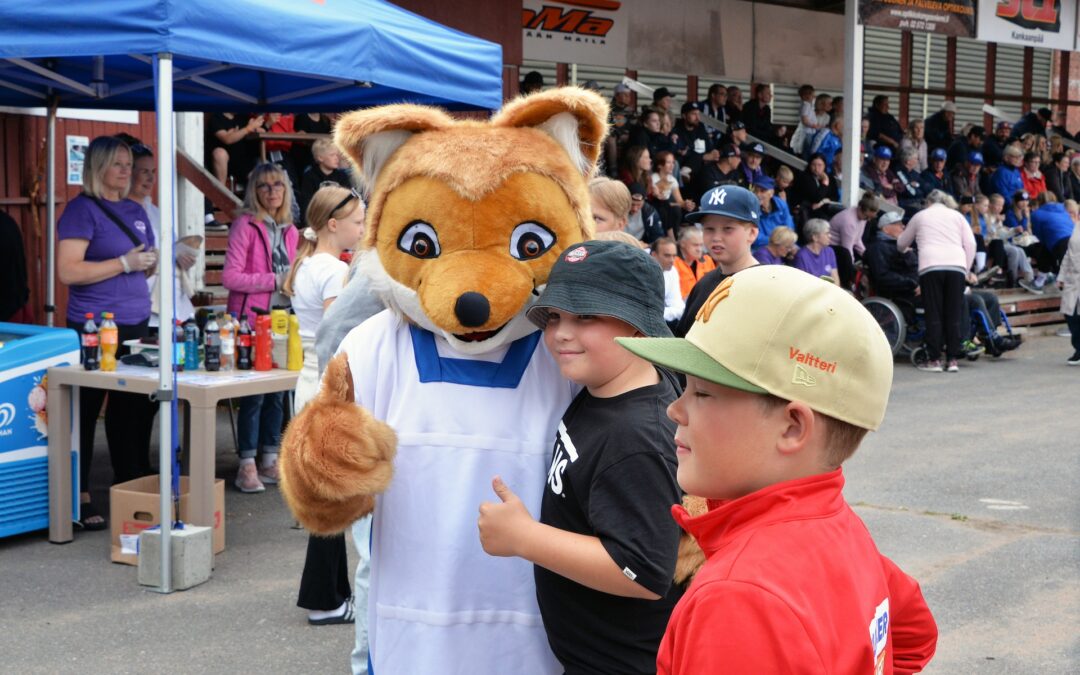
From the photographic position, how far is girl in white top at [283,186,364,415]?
5.39 meters

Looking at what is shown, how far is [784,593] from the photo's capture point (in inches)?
55.2

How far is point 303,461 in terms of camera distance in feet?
7.93

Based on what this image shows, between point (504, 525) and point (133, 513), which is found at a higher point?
point (504, 525)

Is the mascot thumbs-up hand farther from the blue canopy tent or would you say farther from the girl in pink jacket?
the girl in pink jacket

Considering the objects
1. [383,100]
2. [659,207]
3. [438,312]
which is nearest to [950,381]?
[659,207]

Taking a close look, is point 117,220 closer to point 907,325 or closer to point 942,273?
point 942,273

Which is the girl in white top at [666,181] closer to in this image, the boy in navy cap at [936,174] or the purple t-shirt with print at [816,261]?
the purple t-shirt with print at [816,261]

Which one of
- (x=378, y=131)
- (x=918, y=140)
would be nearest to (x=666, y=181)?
(x=918, y=140)

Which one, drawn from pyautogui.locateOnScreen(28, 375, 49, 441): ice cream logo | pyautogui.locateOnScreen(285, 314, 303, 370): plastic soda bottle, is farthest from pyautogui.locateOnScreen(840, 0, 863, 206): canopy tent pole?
pyautogui.locateOnScreen(28, 375, 49, 441): ice cream logo

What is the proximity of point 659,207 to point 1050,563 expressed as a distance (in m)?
8.08

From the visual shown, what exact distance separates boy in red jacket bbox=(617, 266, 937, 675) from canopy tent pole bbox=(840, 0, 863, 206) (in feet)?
45.4

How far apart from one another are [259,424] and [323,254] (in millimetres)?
2023

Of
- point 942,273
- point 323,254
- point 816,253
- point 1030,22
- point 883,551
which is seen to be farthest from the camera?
point 1030,22

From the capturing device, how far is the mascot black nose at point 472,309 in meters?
2.49
